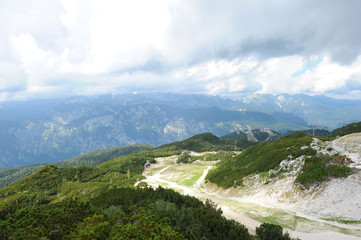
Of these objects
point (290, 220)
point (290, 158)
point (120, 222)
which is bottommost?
point (290, 220)

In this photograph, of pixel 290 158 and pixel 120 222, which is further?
pixel 290 158

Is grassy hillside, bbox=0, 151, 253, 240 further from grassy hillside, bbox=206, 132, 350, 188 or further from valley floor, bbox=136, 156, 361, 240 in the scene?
grassy hillside, bbox=206, 132, 350, 188

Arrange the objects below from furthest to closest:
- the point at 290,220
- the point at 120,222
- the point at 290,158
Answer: the point at 290,158 < the point at 290,220 < the point at 120,222

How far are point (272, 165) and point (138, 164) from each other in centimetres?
11180

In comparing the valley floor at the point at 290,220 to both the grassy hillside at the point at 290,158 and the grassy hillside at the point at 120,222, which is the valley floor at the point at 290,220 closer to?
the grassy hillside at the point at 120,222

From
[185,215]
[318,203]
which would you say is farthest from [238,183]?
[185,215]

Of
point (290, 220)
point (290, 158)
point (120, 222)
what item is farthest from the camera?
point (290, 158)

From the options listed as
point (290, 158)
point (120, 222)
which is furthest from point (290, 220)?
point (120, 222)

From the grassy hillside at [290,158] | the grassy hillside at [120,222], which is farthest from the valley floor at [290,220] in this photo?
the grassy hillside at [290,158]

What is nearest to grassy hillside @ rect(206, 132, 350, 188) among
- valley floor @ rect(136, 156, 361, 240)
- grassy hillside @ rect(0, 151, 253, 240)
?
valley floor @ rect(136, 156, 361, 240)

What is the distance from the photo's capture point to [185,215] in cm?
2086

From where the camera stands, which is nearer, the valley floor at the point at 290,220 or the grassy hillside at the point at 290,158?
the valley floor at the point at 290,220

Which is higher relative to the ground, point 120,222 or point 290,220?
point 120,222

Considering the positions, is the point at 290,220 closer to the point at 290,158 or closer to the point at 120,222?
the point at 290,158
